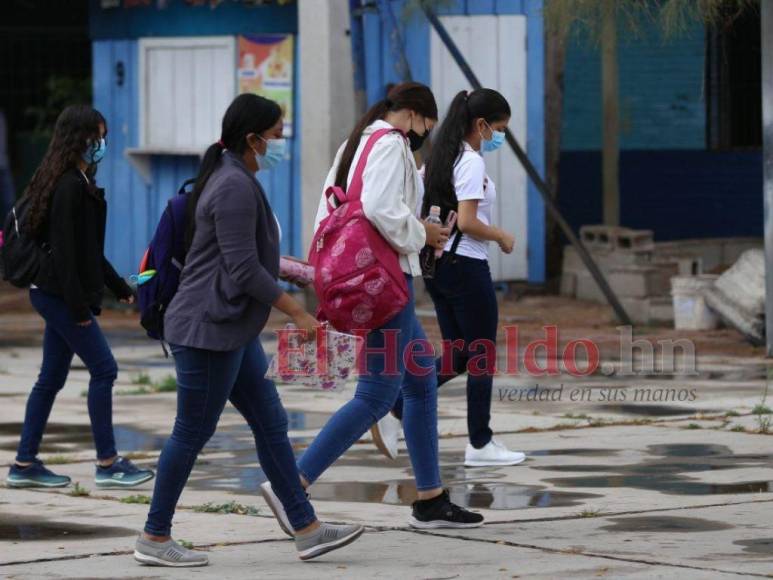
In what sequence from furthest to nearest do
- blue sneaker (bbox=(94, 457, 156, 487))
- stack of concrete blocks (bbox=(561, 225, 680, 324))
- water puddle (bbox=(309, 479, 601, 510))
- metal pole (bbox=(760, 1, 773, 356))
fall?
stack of concrete blocks (bbox=(561, 225, 680, 324))
metal pole (bbox=(760, 1, 773, 356))
blue sneaker (bbox=(94, 457, 156, 487))
water puddle (bbox=(309, 479, 601, 510))

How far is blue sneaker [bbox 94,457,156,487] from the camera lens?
26.1ft

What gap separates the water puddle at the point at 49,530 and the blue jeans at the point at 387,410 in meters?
0.83

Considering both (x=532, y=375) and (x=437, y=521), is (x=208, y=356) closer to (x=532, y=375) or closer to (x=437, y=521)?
(x=437, y=521)

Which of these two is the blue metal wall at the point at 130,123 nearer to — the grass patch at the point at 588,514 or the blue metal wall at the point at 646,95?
the blue metal wall at the point at 646,95

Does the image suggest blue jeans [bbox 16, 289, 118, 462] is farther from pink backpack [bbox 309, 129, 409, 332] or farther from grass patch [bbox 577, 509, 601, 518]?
grass patch [bbox 577, 509, 601, 518]

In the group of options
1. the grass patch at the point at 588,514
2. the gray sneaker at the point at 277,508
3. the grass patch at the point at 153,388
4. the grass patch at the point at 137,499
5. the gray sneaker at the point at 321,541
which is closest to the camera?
the gray sneaker at the point at 321,541

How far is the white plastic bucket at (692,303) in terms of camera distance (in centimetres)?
1438

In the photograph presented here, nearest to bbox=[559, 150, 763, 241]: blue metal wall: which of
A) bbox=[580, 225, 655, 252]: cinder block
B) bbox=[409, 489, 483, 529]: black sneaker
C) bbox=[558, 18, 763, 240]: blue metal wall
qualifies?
bbox=[558, 18, 763, 240]: blue metal wall

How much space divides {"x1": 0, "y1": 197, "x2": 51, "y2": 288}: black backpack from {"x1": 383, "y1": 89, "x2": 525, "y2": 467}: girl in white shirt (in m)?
1.77

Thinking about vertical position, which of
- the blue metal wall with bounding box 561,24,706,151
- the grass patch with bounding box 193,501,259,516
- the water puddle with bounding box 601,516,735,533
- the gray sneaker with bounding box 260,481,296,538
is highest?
the blue metal wall with bounding box 561,24,706,151

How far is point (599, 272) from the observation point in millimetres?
14852

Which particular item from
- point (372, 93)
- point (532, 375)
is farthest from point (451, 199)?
point (372, 93)

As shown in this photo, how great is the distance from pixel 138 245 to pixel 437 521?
11.2 meters

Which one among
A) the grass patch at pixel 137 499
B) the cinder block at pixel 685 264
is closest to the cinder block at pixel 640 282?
the cinder block at pixel 685 264
